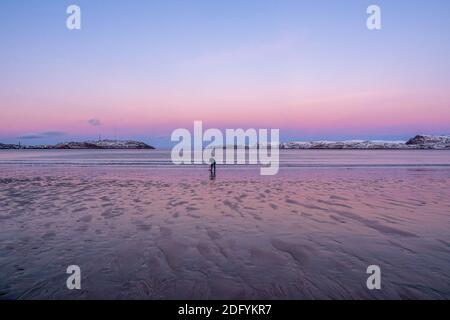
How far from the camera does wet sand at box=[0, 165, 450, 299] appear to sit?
553cm

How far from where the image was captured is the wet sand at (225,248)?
553 centimetres

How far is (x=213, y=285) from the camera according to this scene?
563 centimetres

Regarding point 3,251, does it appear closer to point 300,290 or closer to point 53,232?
point 53,232

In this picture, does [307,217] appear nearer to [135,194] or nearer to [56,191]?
[135,194]

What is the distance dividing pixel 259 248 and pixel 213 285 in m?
2.50

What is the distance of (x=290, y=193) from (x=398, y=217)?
6722 mm

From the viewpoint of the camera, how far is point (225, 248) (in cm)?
787

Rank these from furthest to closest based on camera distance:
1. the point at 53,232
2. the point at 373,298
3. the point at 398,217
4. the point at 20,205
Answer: the point at 20,205, the point at 398,217, the point at 53,232, the point at 373,298

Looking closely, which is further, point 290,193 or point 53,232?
point 290,193

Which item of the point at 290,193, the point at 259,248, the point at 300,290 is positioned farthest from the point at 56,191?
the point at 300,290

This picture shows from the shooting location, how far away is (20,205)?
13.8 m

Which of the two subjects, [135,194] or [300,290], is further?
[135,194]
